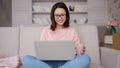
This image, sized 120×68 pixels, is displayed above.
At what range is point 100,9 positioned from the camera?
4582 millimetres

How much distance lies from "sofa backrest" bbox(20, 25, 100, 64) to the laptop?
0.55 meters

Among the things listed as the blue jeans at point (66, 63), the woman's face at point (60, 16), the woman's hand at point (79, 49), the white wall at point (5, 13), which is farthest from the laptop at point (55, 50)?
the white wall at point (5, 13)

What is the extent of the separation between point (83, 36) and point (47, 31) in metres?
0.39

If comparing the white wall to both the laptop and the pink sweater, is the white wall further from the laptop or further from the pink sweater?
the laptop

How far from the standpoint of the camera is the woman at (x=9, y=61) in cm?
189

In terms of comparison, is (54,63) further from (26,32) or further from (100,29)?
(100,29)

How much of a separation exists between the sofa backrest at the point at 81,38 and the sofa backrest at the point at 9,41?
58mm

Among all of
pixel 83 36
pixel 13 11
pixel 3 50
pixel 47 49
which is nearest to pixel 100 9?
pixel 13 11

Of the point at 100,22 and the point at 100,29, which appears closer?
the point at 100,29

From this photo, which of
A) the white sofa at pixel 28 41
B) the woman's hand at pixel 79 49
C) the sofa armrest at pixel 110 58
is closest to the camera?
the sofa armrest at pixel 110 58

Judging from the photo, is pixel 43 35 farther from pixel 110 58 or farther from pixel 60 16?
pixel 110 58

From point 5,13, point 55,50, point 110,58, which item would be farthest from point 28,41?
point 5,13

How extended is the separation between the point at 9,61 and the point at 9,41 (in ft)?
0.96

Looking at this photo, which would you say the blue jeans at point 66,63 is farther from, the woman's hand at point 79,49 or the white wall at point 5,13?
the white wall at point 5,13
